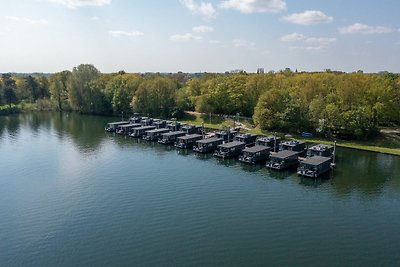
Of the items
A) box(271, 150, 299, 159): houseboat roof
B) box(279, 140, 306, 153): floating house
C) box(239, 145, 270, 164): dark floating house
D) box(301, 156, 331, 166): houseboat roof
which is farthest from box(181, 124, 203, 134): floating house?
box(301, 156, 331, 166): houseboat roof

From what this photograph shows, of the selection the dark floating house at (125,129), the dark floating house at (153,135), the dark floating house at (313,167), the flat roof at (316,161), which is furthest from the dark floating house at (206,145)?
the dark floating house at (125,129)

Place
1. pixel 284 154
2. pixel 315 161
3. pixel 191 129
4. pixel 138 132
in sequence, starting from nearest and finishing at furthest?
pixel 315 161 < pixel 284 154 < pixel 191 129 < pixel 138 132

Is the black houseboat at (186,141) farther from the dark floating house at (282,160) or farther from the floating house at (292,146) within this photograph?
the dark floating house at (282,160)

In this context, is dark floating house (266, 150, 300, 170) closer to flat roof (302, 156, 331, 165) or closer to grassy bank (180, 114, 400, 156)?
flat roof (302, 156, 331, 165)

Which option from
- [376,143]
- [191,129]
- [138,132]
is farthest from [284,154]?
[138,132]

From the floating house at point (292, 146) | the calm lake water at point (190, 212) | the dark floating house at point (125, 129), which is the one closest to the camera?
the calm lake water at point (190, 212)

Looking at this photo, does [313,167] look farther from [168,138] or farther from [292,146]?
[168,138]
